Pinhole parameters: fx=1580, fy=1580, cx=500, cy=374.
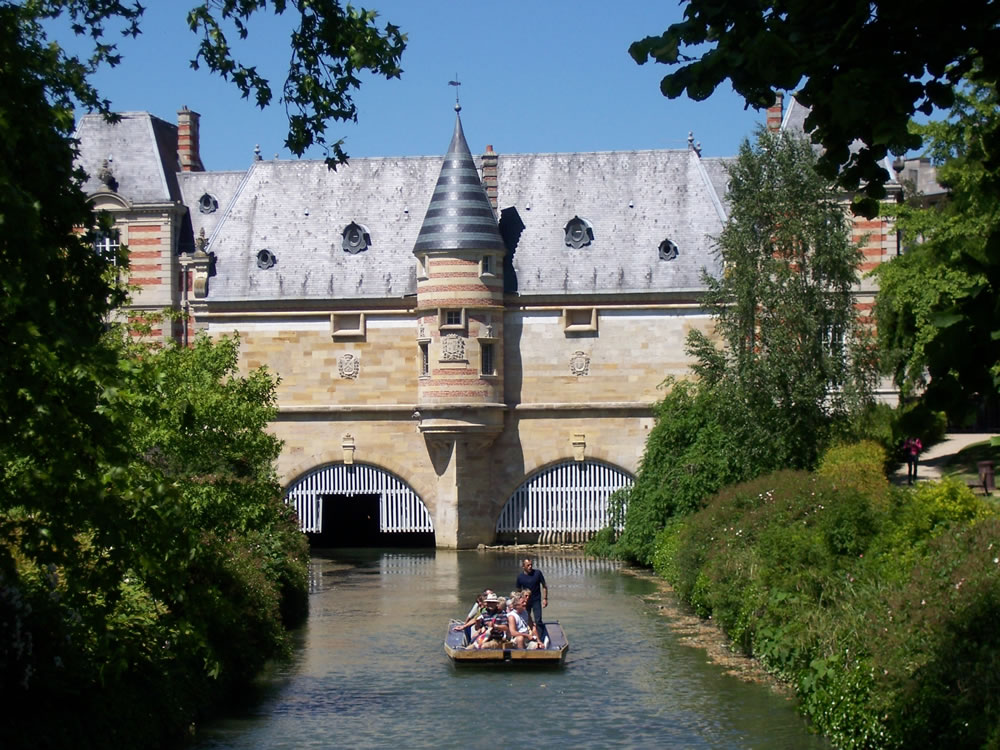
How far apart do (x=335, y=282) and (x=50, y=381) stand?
32729 mm

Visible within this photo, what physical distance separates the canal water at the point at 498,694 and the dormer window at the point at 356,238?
15.0m

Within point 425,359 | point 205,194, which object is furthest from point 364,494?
point 205,194

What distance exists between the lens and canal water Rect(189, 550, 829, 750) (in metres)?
17.8

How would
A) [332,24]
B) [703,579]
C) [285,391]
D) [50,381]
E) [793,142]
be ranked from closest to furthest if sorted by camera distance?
[50,381]
[332,24]
[703,579]
[793,142]
[285,391]

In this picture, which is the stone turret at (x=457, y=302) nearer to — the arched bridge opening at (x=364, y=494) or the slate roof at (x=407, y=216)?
the slate roof at (x=407, y=216)

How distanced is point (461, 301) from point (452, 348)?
1.24 m

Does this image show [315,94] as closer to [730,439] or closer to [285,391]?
[730,439]

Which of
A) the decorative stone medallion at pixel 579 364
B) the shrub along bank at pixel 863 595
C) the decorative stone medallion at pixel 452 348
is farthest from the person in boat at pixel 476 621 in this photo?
the decorative stone medallion at pixel 579 364

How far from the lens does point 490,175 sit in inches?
1726

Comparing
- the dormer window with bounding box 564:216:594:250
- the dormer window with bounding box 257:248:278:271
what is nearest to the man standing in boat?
the dormer window with bounding box 564:216:594:250

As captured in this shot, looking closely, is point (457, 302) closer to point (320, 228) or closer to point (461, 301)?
point (461, 301)

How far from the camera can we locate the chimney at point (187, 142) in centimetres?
4659

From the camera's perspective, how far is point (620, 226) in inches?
1686

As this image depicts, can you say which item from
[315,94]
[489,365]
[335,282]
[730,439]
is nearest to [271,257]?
[335,282]
